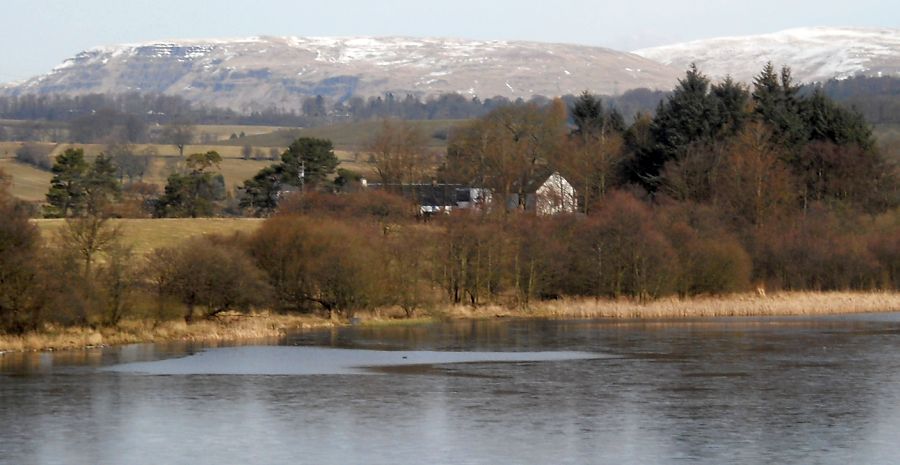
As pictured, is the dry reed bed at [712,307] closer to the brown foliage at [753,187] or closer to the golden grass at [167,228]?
the brown foliage at [753,187]

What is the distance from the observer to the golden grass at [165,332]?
3944cm

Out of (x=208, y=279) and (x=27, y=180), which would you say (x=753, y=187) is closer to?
(x=208, y=279)

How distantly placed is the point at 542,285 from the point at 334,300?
11.1m

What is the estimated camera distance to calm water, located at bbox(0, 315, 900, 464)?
22.6 m

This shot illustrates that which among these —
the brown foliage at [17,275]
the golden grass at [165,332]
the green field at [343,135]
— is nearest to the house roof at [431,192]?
the golden grass at [165,332]

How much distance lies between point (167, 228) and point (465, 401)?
4157cm

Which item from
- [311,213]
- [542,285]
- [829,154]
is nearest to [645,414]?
[542,285]

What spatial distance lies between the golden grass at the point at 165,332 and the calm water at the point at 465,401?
4.71ft

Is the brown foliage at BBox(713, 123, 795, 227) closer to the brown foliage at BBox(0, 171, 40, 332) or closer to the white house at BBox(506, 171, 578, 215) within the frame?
the white house at BBox(506, 171, 578, 215)

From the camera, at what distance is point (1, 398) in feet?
94.4

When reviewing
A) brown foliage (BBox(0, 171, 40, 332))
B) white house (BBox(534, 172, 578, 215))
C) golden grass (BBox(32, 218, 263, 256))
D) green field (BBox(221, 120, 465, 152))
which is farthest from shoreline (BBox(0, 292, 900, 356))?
green field (BBox(221, 120, 465, 152))

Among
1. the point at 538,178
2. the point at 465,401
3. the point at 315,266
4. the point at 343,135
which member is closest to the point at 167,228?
the point at 315,266

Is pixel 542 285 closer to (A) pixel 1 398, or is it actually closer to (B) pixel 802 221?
(B) pixel 802 221

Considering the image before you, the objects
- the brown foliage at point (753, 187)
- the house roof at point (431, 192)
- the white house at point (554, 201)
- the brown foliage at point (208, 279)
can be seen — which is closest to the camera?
the brown foliage at point (208, 279)
